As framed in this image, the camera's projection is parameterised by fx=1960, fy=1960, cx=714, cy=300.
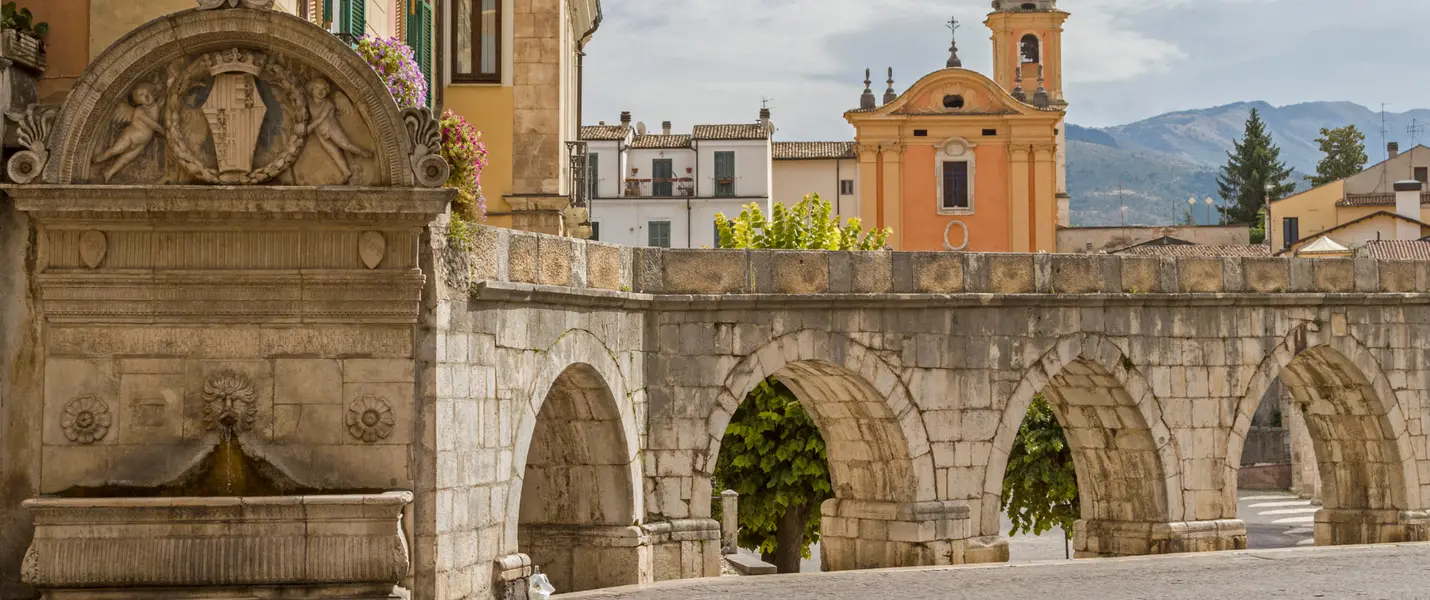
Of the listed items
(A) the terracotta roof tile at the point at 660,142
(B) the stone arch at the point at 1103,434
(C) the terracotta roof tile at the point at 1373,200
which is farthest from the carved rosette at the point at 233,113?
(C) the terracotta roof tile at the point at 1373,200

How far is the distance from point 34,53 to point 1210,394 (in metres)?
11.6

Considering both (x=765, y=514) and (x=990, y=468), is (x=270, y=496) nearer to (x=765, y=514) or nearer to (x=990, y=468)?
(x=990, y=468)

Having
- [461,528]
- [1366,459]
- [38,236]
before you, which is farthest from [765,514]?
[38,236]

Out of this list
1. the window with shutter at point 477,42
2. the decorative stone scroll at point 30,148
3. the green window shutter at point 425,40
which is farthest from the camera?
the window with shutter at point 477,42

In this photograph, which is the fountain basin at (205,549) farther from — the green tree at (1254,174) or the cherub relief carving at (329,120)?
the green tree at (1254,174)

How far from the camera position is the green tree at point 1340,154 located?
89.3m

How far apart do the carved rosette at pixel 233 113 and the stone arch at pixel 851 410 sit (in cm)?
562

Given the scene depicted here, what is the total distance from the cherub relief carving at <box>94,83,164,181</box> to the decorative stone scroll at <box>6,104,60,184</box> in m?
0.35

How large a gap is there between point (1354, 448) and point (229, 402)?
13105 mm

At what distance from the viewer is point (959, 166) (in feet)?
192

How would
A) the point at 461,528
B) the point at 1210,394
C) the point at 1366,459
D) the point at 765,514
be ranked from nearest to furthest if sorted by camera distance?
the point at 461,528, the point at 1210,394, the point at 1366,459, the point at 765,514

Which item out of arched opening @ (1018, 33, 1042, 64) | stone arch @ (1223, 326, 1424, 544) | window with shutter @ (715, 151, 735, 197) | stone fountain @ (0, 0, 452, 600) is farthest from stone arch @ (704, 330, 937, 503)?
arched opening @ (1018, 33, 1042, 64)

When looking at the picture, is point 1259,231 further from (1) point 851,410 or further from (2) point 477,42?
(1) point 851,410

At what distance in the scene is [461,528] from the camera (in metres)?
12.5
